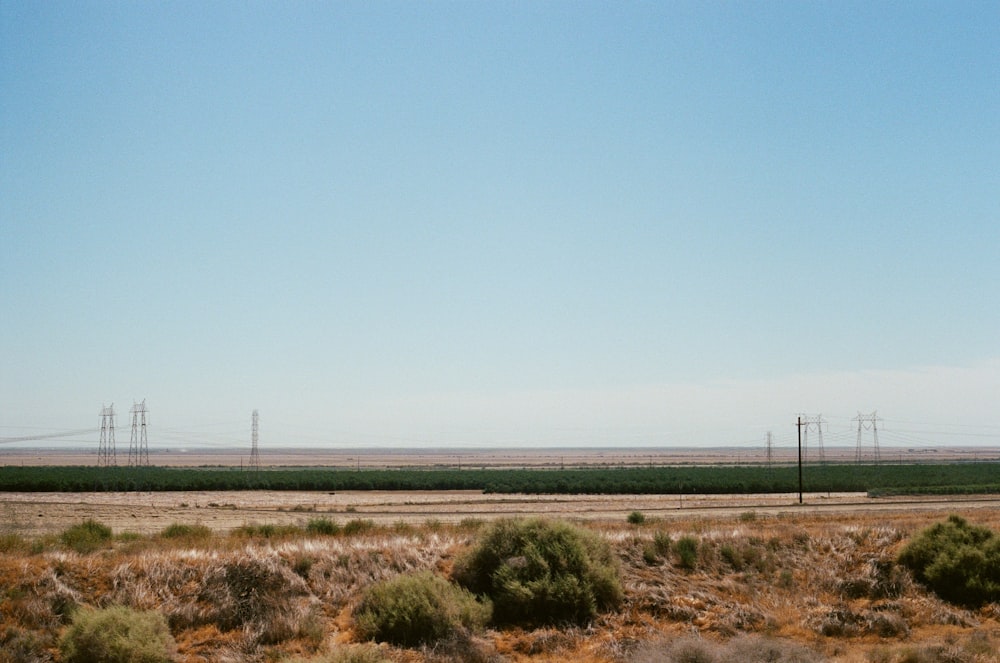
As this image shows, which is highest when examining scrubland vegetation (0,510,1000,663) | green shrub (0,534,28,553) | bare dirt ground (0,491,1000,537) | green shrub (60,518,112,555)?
green shrub (0,534,28,553)

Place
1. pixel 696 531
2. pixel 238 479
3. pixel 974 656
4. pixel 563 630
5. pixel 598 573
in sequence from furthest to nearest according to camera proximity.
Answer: pixel 238 479, pixel 696 531, pixel 598 573, pixel 563 630, pixel 974 656

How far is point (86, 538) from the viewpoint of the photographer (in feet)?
78.1

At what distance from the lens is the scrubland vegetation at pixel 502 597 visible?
17.9m

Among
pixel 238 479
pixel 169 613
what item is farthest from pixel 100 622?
pixel 238 479

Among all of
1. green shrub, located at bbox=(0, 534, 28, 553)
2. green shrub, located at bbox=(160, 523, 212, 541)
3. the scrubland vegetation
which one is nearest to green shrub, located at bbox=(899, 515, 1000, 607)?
the scrubland vegetation

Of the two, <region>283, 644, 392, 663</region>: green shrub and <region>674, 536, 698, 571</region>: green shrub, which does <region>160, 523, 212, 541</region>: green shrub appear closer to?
<region>283, 644, 392, 663</region>: green shrub

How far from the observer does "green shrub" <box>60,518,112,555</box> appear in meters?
22.3

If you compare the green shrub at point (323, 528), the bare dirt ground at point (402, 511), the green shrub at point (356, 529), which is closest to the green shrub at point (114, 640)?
the green shrub at point (323, 528)

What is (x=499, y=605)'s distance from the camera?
2081 cm

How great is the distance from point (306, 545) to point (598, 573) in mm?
7955

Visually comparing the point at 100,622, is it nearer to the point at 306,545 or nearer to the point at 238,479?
the point at 306,545

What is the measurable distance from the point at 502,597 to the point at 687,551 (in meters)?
6.85

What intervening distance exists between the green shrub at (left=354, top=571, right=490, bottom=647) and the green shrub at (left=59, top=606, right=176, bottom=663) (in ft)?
14.2

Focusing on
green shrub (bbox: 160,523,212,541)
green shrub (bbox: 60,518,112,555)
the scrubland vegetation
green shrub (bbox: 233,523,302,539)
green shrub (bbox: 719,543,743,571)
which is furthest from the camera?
green shrub (bbox: 233,523,302,539)
